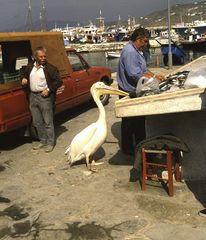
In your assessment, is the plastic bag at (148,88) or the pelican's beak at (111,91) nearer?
the plastic bag at (148,88)

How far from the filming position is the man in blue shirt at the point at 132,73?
7.14 meters

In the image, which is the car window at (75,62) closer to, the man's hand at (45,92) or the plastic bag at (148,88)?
the man's hand at (45,92)

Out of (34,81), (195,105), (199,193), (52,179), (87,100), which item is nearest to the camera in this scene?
(195,105)

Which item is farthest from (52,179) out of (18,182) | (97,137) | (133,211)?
(133,211)

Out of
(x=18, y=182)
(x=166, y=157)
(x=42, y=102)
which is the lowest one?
(x=18, y=182)

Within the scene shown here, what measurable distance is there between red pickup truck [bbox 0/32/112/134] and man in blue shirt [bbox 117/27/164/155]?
7.16 ft

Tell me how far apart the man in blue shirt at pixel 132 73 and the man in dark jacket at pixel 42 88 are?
1.46 m

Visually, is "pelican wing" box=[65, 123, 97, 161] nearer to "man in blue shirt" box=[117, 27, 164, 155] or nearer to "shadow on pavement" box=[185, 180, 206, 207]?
"man in blue shirt" box=[117, 27, 164, 155]

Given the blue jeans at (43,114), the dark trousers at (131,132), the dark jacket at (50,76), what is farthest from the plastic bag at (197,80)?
the blue jeans at (43,114)

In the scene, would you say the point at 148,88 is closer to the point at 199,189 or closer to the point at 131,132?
the point at 199,189

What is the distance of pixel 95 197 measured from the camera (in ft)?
19.8

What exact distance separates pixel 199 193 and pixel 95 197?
53.8 inches

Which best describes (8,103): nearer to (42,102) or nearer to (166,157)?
(42,102)

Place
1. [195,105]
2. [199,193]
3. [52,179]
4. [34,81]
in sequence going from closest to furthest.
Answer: [195,105], [199,193], [52,179], [34,81]
